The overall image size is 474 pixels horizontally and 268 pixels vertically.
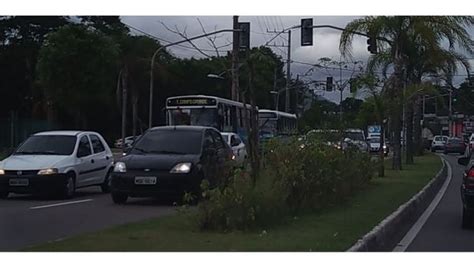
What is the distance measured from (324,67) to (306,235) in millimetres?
21434

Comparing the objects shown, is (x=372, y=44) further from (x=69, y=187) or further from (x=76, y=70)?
(x=69, y=187)

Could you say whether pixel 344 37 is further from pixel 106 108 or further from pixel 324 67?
pixel 106 108

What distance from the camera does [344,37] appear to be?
2900cm

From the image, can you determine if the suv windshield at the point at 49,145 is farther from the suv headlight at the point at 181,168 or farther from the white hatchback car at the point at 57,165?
the suv headlight at the point at 181,168

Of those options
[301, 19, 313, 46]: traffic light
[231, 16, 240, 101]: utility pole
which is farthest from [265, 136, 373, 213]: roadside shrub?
[301, 19, 313, 46]: traffic light

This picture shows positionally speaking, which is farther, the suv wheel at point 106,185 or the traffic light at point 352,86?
the traffic light at point 352,86

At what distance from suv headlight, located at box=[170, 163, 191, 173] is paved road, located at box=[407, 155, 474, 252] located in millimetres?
4406

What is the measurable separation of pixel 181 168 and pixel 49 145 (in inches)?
147

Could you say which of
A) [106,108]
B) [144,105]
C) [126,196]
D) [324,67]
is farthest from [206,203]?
[144,105]

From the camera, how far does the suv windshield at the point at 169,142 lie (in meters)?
16.1

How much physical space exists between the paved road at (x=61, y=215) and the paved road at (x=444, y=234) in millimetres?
4376

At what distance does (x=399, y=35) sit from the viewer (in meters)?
28.9

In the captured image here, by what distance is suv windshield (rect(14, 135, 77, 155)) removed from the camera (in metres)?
17.3

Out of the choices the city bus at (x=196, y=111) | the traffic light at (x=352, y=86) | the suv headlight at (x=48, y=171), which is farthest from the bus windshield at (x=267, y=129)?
the suv headlight at (x=48, y=171)
